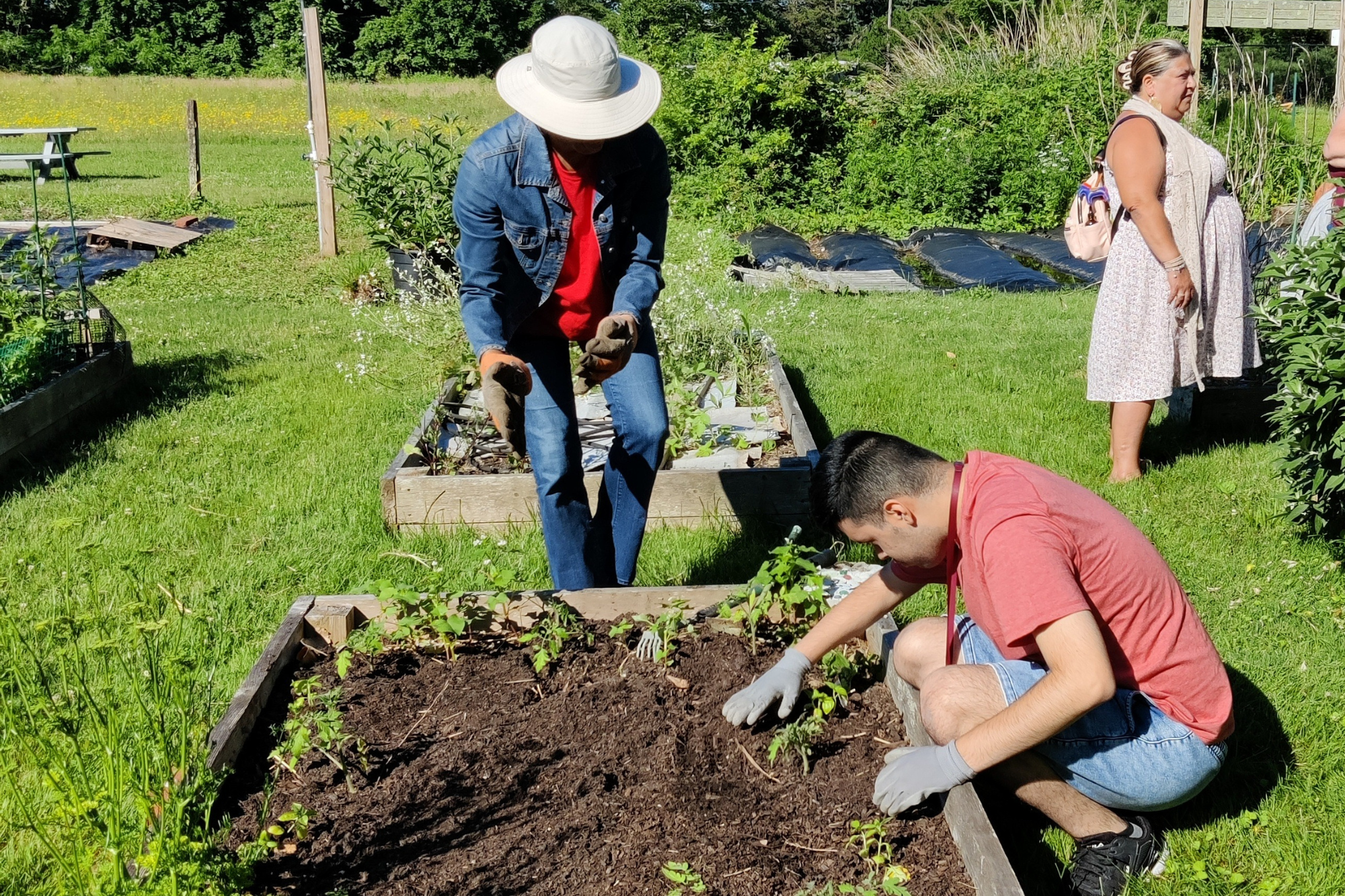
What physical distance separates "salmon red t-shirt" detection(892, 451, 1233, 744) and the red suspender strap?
2cm

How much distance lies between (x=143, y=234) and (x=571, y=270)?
35.1ft

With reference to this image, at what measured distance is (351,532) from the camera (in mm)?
4465

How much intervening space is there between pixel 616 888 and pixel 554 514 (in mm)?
1405

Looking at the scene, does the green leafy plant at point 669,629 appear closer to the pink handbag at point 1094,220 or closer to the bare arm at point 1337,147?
the pink handbag at point 1094,220

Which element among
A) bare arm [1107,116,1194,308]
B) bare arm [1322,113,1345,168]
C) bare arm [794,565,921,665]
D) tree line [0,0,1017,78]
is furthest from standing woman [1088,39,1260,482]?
tree line [0,0,1017,78]

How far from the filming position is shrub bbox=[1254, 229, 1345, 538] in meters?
3.61

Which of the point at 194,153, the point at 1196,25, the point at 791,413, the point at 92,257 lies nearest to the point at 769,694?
the point at 791,413

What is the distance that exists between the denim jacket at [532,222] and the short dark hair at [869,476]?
1053mm

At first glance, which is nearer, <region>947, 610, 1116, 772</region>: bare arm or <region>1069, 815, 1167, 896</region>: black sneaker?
<region>947, 610, 1116, 772</region>: bare arm

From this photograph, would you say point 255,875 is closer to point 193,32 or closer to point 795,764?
point 795,764

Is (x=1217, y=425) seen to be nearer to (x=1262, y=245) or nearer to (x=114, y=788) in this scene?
(x=1262, y=245)

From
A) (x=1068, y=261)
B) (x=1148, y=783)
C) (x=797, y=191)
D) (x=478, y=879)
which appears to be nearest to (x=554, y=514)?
(x=478, y=879)

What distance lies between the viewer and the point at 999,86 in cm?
1571

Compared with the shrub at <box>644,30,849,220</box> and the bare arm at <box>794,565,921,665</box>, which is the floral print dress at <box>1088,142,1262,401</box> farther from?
the shrub at <box>644,30,849,220</box>
